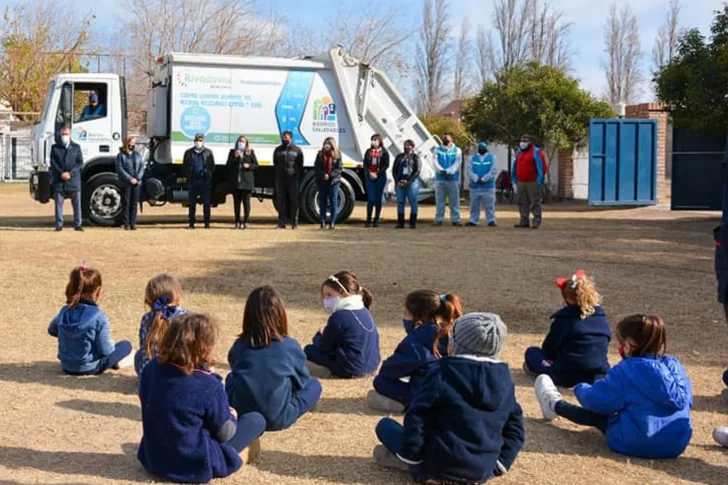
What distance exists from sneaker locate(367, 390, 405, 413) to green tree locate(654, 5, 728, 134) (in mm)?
15163

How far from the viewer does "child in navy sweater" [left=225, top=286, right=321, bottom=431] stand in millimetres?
5688

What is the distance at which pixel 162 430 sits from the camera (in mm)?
4832

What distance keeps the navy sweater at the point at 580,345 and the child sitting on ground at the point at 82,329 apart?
10.5 ft

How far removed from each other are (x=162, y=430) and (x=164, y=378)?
247 mm

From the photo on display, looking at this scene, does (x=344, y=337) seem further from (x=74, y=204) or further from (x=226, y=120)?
(x=226, y=120)

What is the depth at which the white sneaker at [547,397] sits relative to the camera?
19.8 ft

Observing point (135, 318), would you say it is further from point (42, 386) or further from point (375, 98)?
point (375, 98)

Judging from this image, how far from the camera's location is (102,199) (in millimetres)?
18578

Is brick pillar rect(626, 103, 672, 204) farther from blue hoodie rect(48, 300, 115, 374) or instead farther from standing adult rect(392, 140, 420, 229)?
blue hoodie rect(48, 300, 115, 374)

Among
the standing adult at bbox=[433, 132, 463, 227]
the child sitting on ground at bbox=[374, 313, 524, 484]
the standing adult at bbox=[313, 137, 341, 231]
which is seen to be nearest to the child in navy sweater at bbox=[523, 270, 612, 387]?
the child sitting on ground at bbox=[374, 313, 524, 484]

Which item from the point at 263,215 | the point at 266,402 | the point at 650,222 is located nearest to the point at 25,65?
the point at 263,215

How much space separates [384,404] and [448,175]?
45.5ft

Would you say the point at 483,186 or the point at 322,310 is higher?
the point at 483,186

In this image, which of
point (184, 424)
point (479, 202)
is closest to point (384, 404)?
point (184, 424)
